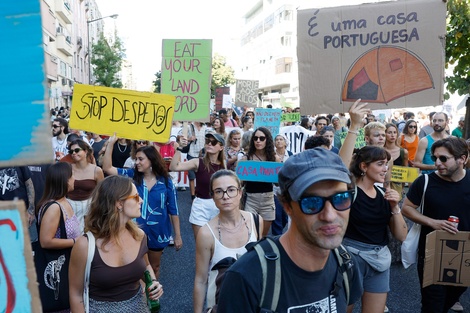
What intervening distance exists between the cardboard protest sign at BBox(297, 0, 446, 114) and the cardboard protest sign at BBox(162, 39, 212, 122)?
282 cm

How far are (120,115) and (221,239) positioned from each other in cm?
263

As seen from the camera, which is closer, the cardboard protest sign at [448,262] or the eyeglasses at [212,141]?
the cardboard protest sign at [448,262]

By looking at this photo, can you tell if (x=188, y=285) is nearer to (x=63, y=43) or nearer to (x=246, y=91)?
(x=246, y=91)

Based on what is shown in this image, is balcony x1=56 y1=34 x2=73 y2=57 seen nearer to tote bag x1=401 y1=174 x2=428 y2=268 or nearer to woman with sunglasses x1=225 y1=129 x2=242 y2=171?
woman with sunglasses x1=225 y1=129 x2=242 y2=171

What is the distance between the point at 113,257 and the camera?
3016 mm

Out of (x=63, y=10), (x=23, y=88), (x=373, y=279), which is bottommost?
(x=373, y=279)

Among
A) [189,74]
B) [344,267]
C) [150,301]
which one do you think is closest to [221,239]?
[150,301]

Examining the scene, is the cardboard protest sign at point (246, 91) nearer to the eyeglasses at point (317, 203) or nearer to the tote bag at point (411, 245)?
the tote bag at point (411, 245)

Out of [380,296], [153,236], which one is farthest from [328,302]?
[153,236]

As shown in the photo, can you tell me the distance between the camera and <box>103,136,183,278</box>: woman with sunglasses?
4.86 meters

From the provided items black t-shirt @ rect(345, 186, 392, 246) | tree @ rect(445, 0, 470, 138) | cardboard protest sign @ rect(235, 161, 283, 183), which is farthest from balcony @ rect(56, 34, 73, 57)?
black t-shirt @ rect(345, 186, 392, 246)

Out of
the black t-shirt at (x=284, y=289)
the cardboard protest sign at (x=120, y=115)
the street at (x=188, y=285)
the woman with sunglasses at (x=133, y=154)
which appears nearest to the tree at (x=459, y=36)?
the street at (x=188, y=285)

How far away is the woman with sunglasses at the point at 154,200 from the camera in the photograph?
4863 mm

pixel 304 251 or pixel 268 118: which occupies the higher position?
pixel 268 118
